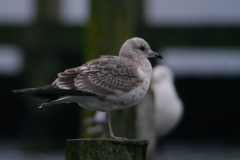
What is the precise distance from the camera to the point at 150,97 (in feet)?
19.5

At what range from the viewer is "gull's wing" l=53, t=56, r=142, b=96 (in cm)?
365

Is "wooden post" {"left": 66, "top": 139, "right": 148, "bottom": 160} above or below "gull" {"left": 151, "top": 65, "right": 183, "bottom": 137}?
above

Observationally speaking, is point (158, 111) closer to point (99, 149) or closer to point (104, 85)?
point (104, 85)

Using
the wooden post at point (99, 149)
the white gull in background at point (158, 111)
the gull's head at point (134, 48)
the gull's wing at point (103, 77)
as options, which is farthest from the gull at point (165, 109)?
the wooden post at point (99, 149)

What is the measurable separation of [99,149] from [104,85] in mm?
971

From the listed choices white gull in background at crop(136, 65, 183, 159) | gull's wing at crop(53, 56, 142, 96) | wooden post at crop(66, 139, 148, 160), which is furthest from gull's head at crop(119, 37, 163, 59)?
wooden post at crop(66, 139, 148, 160)

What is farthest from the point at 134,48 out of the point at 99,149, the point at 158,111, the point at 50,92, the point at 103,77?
the point at 158,111

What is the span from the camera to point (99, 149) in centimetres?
297

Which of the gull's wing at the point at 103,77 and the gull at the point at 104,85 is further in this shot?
the gull's wing at the point at 103,77

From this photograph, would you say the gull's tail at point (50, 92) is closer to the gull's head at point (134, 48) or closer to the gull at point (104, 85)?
the gull at point (104, 85)

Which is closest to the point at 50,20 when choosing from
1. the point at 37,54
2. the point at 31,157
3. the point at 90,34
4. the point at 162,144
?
the point at 37,54

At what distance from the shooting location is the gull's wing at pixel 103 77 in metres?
3.65

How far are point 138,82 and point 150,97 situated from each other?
6.79 ft

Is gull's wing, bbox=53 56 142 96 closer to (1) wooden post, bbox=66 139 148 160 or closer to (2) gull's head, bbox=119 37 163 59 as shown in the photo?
(2) gull's head, bbox=119 37 163 59
